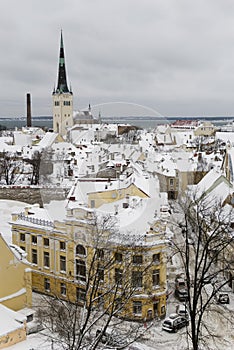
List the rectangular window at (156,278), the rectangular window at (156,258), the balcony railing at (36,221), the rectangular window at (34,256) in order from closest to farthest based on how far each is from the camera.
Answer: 1. the rectangular window at (156,258)
2. the rectangular window at (156,278)
3. the balcony railing at (36,221)
4. the rectangular window at (34,256)

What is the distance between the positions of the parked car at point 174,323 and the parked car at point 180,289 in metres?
1.78

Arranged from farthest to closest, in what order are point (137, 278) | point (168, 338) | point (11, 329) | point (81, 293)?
1. point (81, 293)
2. point (168, 338)
3. point (137, 278)
4. point (11, 329)

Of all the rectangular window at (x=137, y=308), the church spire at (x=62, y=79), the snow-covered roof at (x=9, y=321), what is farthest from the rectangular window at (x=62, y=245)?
the church spire at (x=62, y=79)

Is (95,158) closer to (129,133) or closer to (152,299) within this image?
(129,133)

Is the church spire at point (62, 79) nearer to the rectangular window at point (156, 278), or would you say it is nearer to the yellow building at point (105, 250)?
the yellow building at point (105, 250)

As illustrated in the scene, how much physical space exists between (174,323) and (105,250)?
9.80 feet

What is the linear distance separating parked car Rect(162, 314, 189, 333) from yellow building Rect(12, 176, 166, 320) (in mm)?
725

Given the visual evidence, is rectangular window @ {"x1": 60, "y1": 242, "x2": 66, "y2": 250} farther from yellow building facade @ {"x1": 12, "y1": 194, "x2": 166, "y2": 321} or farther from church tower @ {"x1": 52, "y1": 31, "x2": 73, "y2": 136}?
church tower @ {"x1": 52, "y1": 31, "x2": 73, "y2": 136}

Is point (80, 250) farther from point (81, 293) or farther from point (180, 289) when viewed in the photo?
point (180, 289)

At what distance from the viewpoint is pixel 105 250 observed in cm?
1309

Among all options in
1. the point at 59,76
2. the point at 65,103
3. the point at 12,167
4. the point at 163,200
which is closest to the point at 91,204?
the point at 163,200

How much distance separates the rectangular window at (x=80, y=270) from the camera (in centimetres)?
1493

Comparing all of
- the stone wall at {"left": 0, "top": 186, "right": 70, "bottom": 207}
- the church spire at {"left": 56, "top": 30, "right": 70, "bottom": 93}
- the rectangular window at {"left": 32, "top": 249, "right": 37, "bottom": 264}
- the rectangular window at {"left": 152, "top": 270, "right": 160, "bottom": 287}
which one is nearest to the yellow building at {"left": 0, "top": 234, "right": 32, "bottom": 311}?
the rectangular window at {"left": 32, "top": 249, "right": 37, "bottom": 264}

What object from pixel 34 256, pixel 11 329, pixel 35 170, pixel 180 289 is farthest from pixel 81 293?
pixel 35 170
